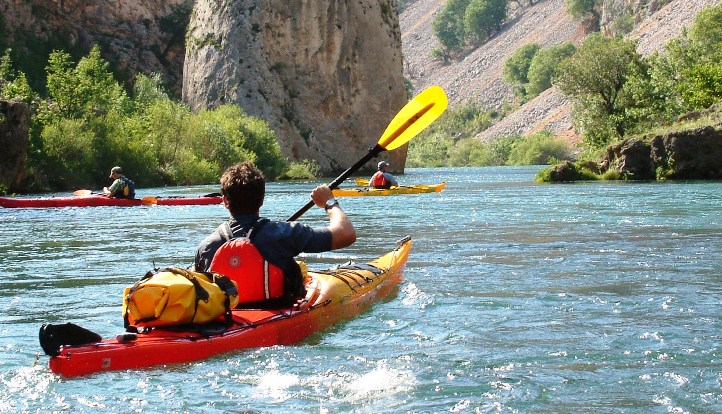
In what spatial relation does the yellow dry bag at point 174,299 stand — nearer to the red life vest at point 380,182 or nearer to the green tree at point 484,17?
the red life vest at point 380,182

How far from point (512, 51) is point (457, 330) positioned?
13011 centimetres

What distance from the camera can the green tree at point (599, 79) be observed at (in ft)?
143

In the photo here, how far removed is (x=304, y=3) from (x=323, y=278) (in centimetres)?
4839

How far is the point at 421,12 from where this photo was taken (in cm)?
17400

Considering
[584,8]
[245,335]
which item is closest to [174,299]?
[245,335]

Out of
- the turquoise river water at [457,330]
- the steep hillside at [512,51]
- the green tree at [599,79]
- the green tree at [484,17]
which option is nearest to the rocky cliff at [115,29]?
the green tree at [599,79]

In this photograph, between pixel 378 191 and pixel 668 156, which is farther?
pixel 668 156

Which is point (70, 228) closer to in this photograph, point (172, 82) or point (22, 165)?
point (22, 165)

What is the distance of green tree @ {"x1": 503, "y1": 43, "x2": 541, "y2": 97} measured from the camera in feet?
403

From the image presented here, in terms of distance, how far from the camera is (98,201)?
22.4m

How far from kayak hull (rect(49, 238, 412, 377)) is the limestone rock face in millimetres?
23138

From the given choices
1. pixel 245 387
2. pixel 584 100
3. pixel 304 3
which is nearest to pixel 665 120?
pixel 584 100

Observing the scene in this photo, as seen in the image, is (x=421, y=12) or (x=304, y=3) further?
(x=421, y=12)

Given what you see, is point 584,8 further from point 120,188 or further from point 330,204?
point 330,204
